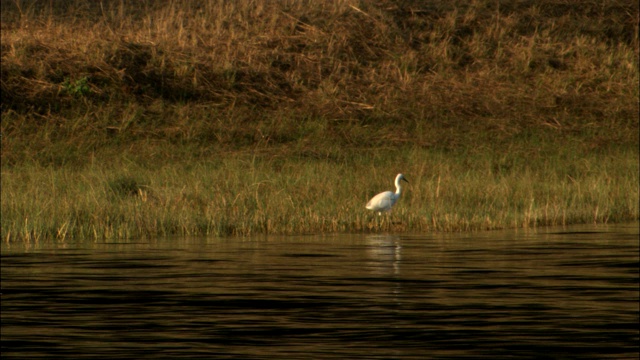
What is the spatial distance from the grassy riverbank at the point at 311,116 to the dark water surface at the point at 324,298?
2.10 m

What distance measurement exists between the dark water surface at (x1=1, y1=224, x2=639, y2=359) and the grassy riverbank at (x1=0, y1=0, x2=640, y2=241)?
210cm

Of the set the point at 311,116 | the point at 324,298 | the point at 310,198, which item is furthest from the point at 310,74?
the point at 324,298

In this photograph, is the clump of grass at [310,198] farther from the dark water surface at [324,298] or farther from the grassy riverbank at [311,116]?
the dark water surface at [324,298]

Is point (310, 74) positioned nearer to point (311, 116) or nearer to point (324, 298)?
point (311, 116)

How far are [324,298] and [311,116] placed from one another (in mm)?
17846

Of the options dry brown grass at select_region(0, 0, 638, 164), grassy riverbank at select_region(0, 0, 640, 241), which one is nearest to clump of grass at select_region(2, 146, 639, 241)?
grassy riverbank at select_region(0, 0, 640, 241)

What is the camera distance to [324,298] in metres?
9.30

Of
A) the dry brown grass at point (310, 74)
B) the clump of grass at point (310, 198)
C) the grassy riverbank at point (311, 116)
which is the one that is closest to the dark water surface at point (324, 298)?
the clump of grass at point (310, 198)

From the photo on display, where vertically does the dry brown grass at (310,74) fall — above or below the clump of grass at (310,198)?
above

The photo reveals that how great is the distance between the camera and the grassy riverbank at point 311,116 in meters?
16.2

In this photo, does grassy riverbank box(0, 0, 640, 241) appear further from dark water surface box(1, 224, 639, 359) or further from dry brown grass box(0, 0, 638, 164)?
dark water surface box(1, 224, 639, 359)

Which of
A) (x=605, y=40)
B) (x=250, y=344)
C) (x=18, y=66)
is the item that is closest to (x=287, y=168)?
(x=18, y=66)

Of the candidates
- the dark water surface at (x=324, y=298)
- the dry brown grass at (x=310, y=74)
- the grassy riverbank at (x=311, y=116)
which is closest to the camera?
the dark water surface at (x=324, y=298)

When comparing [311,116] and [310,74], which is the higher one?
[310,74]
